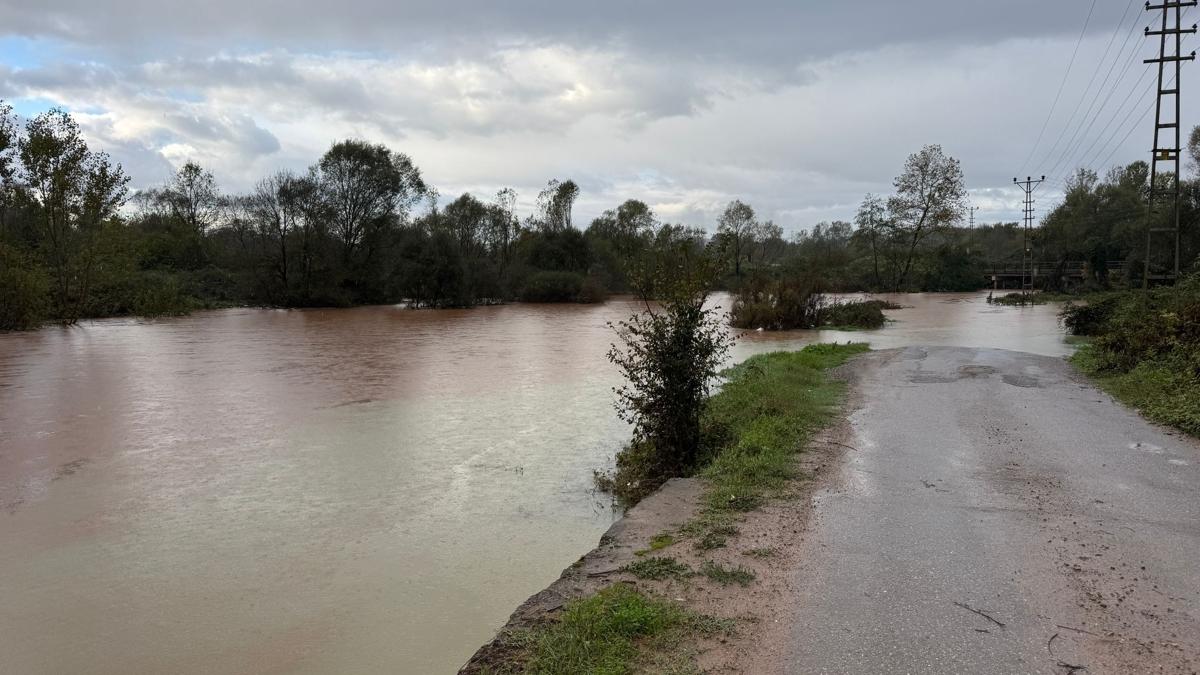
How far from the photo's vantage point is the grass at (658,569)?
449cm

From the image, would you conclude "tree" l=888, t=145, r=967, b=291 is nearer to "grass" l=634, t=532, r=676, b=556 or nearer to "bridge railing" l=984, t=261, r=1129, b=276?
"bridge railing" l=984, t=261, r=1129, b=276

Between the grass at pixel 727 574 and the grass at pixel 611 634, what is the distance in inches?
19.0

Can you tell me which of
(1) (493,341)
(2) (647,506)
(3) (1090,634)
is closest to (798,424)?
(2) (647,506)

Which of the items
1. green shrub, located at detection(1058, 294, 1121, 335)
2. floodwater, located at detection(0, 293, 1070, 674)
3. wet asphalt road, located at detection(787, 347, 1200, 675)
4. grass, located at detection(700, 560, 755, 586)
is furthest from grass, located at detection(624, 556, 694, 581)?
green shrub, located at detection(1058, 294, 1121, 335)

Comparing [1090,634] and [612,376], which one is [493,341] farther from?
[1090,634]

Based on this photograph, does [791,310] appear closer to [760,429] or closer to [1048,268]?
[760,429]

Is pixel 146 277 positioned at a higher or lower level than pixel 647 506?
higher

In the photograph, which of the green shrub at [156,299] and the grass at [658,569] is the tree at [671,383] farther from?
the green shrub at [156,299]

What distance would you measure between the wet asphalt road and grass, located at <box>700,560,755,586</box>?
0.32 metres

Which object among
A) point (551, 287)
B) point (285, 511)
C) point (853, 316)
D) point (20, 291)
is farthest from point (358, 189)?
point (285, 511)

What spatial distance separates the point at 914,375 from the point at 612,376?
6.33 m

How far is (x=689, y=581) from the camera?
4.40m

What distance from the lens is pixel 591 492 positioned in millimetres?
7844

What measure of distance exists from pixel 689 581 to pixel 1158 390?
9192 mm
